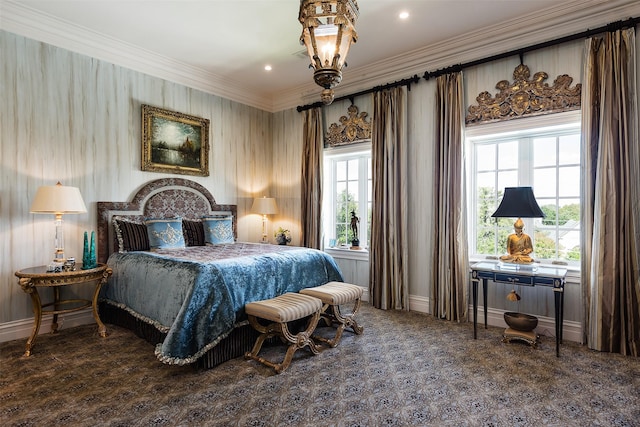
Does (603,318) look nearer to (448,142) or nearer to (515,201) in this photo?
(515,201)

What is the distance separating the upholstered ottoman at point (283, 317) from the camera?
2.66 m

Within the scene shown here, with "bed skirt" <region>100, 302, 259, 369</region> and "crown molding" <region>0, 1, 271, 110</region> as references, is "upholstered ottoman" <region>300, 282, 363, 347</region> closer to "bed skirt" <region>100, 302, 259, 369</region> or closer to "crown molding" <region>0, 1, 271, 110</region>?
"bed skirt" <region>100, 302, 259, 369</region>

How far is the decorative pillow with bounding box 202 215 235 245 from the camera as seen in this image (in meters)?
4.55

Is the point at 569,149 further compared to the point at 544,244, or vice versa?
the point at 544,244

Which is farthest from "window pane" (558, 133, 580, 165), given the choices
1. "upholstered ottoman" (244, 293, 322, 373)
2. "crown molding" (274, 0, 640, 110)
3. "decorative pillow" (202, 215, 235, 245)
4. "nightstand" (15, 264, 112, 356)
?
"nightstand" (15, 264, 112, 356)

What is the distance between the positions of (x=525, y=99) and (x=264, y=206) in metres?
3.54

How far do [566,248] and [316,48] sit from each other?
10.3ft

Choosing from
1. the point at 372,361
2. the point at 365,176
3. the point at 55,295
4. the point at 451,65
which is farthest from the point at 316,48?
the point at 55,295

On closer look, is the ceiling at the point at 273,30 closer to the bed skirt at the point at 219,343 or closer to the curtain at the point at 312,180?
the curtain at the point at 312,180

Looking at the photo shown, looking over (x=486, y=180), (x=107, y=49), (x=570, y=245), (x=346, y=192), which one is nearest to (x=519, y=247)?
(x=570, y=245)

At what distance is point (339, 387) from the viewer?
2.38m

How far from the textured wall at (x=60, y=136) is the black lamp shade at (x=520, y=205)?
4003 mm

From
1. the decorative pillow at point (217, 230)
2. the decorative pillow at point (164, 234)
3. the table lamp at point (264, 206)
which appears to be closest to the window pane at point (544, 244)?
the table lamp at point (264, 206)

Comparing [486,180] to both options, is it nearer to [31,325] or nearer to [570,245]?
[570,245]
